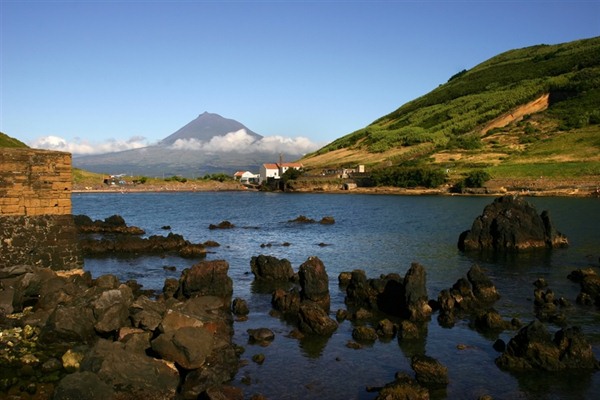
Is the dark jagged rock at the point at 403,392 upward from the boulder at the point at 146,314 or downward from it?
downward

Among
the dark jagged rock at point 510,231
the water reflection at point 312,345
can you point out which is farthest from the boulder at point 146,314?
the dark jagged rock at point 510,231

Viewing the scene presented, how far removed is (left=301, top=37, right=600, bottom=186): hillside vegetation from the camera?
4712 inches

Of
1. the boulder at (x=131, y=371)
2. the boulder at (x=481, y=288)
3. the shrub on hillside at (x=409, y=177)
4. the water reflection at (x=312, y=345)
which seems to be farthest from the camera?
the shrub on hillside at (x=409, y=177)

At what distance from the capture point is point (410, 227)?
6506cm

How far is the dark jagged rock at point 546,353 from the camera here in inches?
781

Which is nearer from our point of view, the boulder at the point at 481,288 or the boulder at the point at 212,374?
the boulder at the point at 212,374

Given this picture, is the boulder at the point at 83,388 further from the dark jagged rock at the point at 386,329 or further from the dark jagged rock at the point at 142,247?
the dark jagged rock at the point at 142,247

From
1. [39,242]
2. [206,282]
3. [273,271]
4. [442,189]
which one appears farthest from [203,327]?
→ [442,189]

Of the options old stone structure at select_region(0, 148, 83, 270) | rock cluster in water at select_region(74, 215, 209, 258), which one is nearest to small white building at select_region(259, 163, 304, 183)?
rock cluster in water at select_region(74, 215, 209, 258)

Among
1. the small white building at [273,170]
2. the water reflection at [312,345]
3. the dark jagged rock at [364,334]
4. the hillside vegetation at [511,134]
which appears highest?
the hillside vegetation at [511,134]

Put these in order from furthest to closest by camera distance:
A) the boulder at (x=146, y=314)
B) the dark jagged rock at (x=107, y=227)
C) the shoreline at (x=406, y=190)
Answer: the shoreline at (x=406, y=190), the dark jagged rock at (x=107, y=227), the boulder at (x=146, y=314)

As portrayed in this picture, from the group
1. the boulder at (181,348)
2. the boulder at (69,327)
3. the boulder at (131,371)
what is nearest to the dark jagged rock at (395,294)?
the boulder at (181,348)

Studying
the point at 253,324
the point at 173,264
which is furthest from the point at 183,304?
the point at 173,264

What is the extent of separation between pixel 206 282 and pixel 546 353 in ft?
54.4
